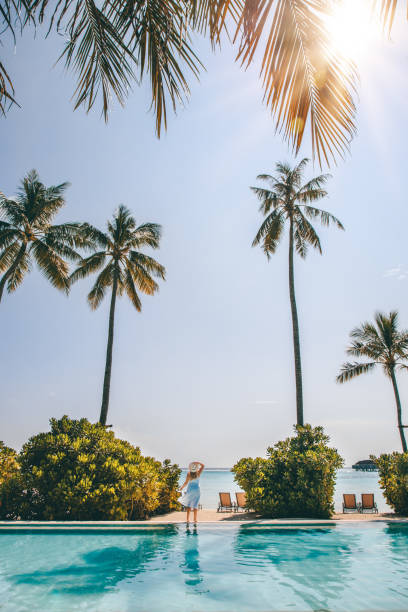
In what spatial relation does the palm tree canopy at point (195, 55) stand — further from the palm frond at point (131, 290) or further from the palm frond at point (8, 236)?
the palm frond at point (131, 290)

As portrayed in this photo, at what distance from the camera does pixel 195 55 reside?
323 centimetres

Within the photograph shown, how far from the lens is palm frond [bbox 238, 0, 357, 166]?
98.1 inches

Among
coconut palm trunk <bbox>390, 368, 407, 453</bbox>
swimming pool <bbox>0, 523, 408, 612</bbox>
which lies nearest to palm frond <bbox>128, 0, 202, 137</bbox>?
swimming pool <bbox>0, 523, 408, 612</bbox>

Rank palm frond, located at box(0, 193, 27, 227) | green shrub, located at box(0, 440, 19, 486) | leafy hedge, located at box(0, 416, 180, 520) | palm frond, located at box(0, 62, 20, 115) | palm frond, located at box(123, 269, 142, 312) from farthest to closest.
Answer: palm frond, located at box(123, 269, 142, 312) < palm frond, located at box(0, 193, 27, 227) < green shrub, located at box(0, 440, 19, 486) < leafy hedge, located at box(0, 416, 180, 520) < palm frond, located at box(0, 62, 20, 115)

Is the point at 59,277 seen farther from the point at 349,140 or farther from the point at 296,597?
the point at 349,140

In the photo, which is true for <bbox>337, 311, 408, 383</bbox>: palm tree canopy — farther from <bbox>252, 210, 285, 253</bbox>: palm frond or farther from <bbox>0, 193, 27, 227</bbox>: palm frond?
<bbox>0, 193, 27, 227</bbox>: palm frond

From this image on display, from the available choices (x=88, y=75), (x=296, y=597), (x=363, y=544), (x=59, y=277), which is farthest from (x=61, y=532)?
(x=59, y=277)

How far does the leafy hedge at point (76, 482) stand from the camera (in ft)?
38.0

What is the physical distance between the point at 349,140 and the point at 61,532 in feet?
37.8

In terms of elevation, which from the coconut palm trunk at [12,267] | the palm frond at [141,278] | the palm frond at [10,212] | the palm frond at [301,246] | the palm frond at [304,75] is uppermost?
the palm frond at [10,212]

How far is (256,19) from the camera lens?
94.4 inches

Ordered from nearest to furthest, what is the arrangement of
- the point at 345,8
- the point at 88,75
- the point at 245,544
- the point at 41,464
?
the point at 345,8, the point at 88,75, the point at 245,544, the point at 41,464

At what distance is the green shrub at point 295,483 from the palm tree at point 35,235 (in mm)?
13886

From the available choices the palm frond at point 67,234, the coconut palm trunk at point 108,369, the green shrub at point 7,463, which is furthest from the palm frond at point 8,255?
the green shrub at point 7,463
